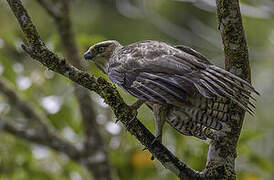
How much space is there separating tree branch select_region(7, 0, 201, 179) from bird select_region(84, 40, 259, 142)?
103 millimetres

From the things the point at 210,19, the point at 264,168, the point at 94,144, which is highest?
the point at 210,19

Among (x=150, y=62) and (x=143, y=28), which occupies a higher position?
(x=143, y=28)

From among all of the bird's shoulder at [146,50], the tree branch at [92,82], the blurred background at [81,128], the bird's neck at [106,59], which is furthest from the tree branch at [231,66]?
the blurred background at [81,128]

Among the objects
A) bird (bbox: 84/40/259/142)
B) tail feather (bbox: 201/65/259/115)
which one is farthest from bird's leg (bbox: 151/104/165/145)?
tail feather (bbox: 201/65/259/115)

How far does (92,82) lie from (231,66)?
0.82 m

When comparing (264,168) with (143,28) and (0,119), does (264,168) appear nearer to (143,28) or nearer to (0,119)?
(0,119)

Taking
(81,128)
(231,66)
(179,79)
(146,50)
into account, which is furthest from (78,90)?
(231,66)

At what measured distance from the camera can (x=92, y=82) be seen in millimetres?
3494

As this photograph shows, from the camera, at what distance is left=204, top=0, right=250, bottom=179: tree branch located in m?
3.63

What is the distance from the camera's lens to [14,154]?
593cm

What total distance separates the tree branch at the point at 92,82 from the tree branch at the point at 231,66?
0.21 meters

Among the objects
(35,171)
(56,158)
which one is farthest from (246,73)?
(56,158)

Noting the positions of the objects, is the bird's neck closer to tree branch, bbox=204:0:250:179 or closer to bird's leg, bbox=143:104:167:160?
bird's leg, bbox=143:104:167:160

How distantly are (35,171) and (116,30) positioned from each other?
3122 mm
